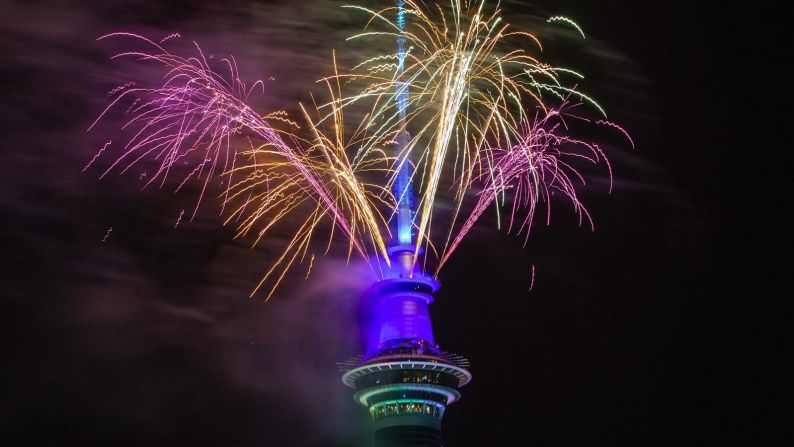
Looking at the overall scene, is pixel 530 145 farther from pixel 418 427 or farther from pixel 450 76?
pixel 418 427

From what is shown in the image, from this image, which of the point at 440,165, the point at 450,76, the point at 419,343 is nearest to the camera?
the point at 450,76

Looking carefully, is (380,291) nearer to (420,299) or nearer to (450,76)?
(420,299)

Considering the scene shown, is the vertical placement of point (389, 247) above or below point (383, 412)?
above

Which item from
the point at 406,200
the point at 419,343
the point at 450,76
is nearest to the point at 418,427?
the point at 419,343

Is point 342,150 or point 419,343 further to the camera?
point 419,343

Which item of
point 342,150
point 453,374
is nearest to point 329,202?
point 342,150

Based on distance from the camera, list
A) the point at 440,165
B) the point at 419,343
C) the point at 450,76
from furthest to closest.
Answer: the point at 419,343
the point at 440,165
the point at 450,76

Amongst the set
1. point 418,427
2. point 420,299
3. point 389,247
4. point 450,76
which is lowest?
point 418,427
